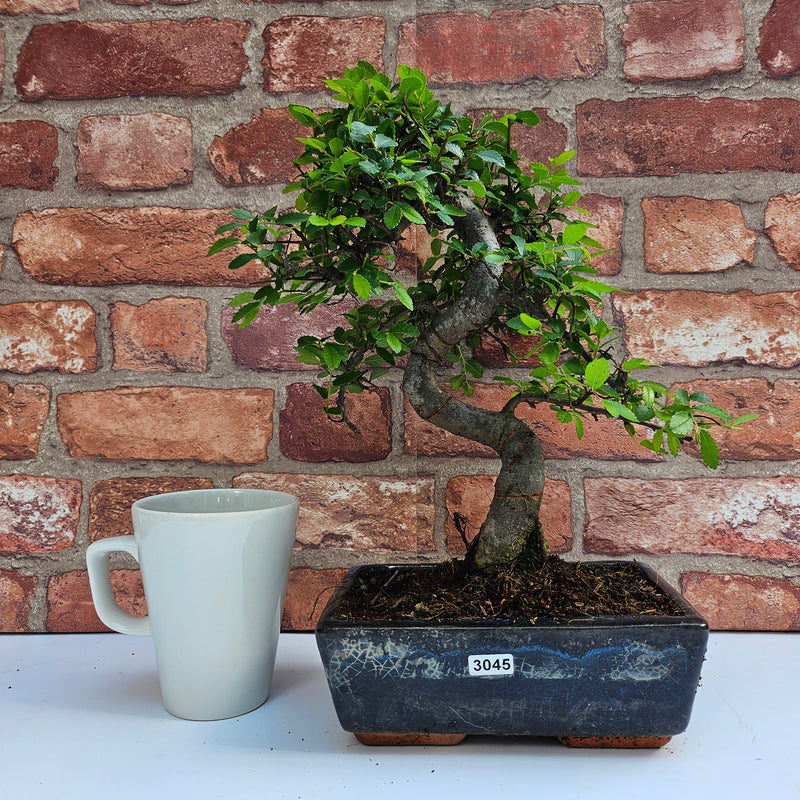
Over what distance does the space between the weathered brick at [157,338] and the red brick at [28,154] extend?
0.65 ft

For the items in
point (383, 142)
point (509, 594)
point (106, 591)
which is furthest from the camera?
point (106, 591)

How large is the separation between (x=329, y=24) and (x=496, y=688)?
2.71ft

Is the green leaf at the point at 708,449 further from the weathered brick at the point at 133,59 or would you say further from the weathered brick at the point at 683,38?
the weathered brick at the point at 133,59

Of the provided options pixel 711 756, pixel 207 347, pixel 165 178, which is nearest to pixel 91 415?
pixel 207 347

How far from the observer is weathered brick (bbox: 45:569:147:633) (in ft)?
3.18

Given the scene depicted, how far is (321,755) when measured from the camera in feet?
2.11

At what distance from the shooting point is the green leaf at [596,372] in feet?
1.93

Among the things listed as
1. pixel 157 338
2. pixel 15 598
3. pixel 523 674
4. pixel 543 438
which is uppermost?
pixel 157 338

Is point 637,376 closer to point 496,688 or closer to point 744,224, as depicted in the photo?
point 744,224

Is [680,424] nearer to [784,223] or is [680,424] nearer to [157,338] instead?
[784,223]

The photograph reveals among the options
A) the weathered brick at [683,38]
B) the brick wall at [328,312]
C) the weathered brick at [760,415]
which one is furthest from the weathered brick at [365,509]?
the weathered brick at [683,38]

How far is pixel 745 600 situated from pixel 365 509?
508 mm

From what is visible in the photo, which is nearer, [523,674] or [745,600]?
[523,674]

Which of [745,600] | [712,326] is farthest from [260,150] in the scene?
[745,600]
